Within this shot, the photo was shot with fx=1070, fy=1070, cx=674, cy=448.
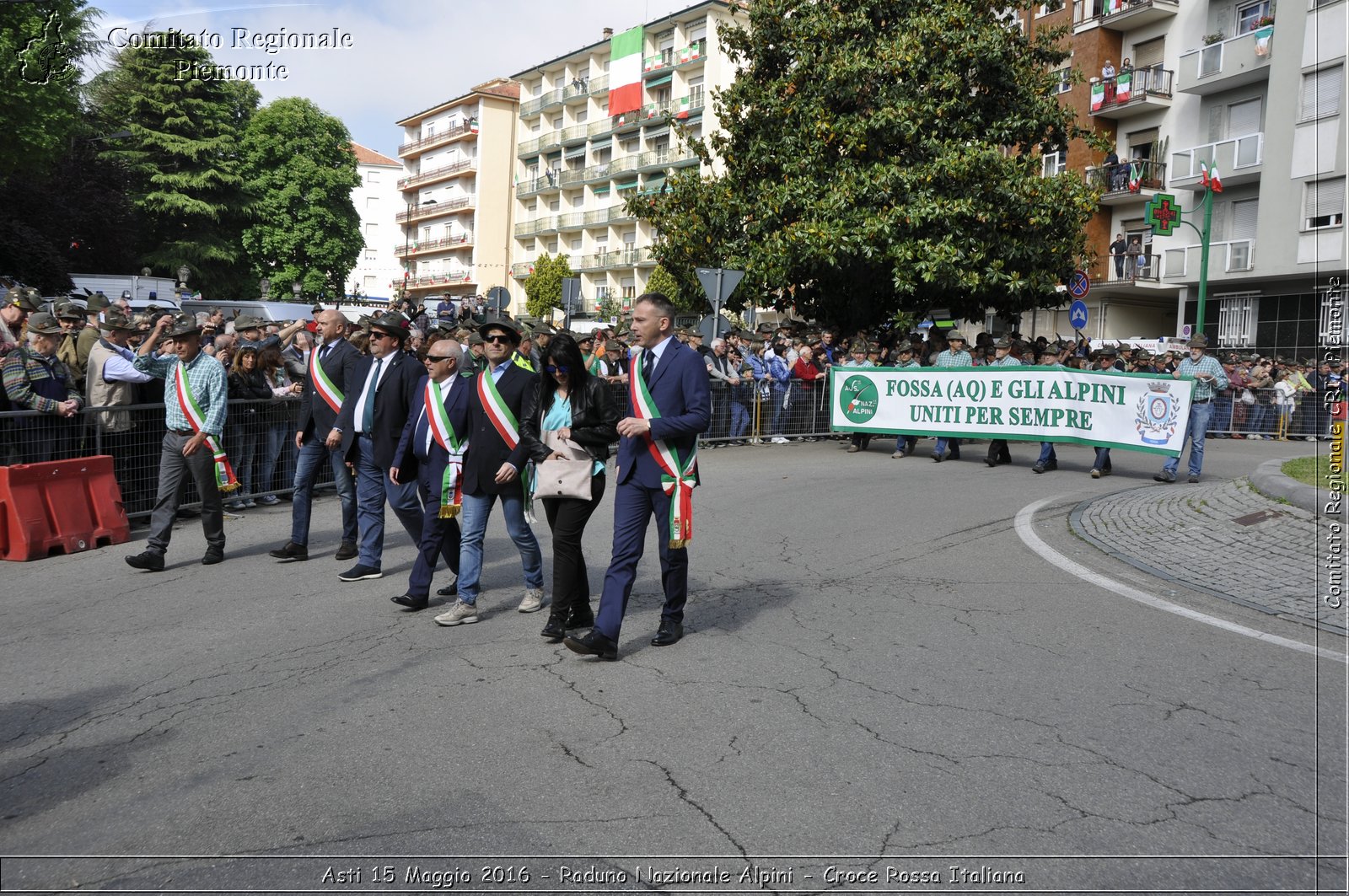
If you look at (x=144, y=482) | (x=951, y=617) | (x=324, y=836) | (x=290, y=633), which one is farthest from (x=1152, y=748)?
(x=144, y=482)

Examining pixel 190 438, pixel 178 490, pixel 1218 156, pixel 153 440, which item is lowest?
pixel 178 490

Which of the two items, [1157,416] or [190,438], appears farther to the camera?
[1157,416]

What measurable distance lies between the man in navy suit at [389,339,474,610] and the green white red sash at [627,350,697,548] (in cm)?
136

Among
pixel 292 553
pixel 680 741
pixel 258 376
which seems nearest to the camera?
pixel 680 741

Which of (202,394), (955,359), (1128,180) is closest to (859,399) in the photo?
(955,359)

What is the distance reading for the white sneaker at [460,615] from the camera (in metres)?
6.45

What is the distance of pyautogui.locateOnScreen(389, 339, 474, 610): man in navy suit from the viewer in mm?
6797

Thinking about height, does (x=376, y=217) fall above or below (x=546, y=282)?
above

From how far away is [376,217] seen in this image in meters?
105

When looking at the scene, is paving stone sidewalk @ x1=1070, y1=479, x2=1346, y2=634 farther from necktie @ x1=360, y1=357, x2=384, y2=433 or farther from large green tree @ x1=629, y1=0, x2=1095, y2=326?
large green tree @ x1=629, y1=0, x2=1095, y2=326

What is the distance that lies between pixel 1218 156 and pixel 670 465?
33.3m

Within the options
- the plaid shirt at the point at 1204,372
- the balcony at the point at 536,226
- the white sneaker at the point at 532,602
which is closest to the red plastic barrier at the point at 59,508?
the white sneaker at the point at 532,602

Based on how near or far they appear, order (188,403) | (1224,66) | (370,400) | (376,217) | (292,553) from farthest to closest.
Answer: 1. (376,217)
2. (1224,66)
3. (292,553)
4. (188,403)
5. (370,400)

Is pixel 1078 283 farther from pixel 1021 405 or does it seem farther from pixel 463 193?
pixel 463 193
